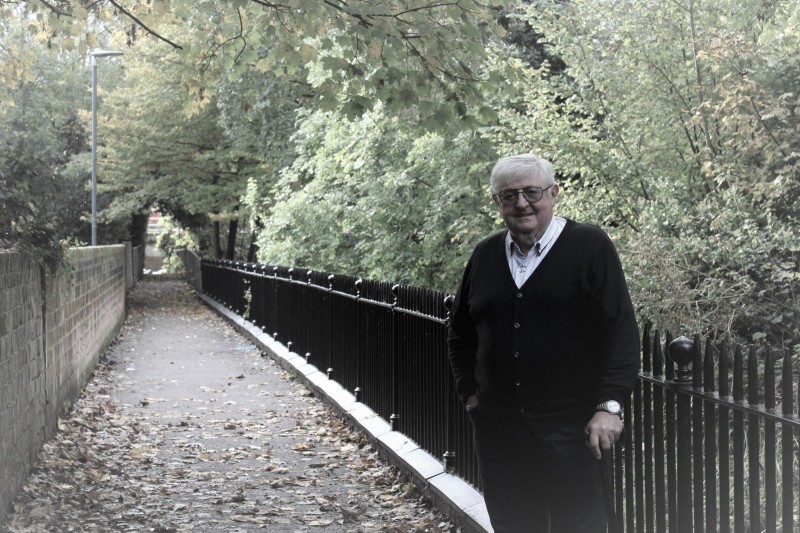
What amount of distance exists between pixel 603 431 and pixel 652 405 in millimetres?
865

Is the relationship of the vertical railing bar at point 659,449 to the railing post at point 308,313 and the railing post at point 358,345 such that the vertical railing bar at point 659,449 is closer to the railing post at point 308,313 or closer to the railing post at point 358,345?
the railing post at point 358,345

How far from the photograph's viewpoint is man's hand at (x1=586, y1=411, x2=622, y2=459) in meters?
3.31

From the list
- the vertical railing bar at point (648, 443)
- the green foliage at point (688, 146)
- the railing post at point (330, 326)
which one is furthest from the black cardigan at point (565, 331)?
the railing post at point (330, 326)

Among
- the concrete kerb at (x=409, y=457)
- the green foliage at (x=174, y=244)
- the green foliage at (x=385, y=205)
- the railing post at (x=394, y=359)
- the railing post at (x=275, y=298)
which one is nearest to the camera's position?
the concrete kerb at (x=409, y=457)

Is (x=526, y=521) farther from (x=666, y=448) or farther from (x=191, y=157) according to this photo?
(x=191, y=157)

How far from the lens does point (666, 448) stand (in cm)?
388

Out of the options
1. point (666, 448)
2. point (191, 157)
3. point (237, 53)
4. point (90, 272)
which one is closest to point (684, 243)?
point (237, 53)

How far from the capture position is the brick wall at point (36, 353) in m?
6.13

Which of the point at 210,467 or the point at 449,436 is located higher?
the point at 449,436

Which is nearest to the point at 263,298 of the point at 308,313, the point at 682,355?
the point at 308,313

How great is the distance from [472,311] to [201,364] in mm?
11866

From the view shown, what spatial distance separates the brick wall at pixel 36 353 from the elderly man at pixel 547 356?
11.1 ft

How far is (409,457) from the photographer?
6.98 metres

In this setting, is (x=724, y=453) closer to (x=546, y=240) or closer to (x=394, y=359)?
(x=546, y=240)
